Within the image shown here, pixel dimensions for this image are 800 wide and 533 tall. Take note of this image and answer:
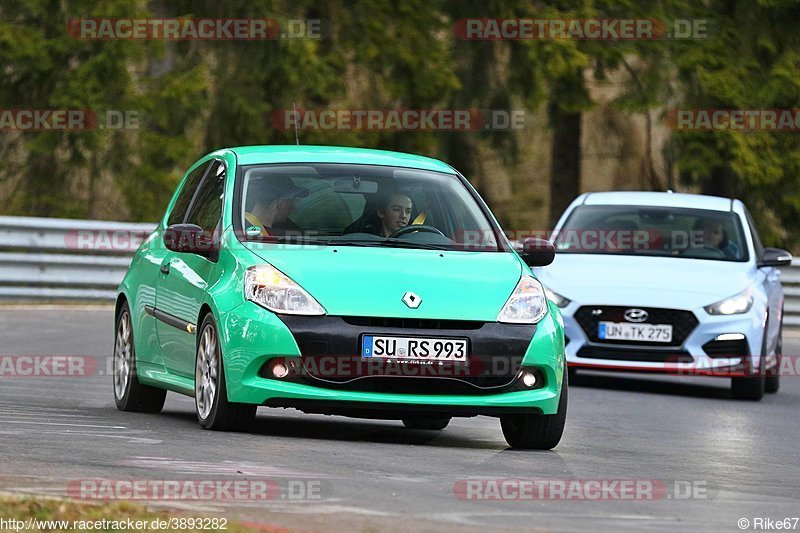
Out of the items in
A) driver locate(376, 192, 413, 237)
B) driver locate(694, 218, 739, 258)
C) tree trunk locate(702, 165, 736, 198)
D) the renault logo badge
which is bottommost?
tree trunk locate(702, 165, 736, 198)

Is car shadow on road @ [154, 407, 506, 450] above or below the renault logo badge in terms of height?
below

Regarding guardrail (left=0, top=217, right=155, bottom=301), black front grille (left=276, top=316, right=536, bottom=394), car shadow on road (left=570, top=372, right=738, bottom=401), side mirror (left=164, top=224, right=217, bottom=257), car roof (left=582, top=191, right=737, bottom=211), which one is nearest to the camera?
black front grille (left=276, top=316, right=536, bottom=394)

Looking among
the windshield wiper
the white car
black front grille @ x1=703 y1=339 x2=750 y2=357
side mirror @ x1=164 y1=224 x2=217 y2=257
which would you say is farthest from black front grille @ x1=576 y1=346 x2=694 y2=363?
side mirror @ x1=164 y1=224 x2=217 y2=257

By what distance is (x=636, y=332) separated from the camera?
1562 centimetres

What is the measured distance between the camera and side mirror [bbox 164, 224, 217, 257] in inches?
407

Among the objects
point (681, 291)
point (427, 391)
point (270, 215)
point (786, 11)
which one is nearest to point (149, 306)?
point (270, 215)

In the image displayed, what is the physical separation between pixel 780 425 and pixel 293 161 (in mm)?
4641

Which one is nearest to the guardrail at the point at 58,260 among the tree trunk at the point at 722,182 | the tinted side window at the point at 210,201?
the tree trunk at the point at 722,182

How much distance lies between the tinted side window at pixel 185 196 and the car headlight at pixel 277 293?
1.88m

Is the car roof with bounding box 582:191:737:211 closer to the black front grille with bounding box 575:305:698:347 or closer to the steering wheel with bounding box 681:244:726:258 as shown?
the steering wheel with bounding box 681:244:726:258

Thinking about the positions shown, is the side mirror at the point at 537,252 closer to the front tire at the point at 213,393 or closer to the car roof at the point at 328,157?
the car roof at the point at 328,157

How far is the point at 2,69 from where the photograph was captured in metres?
29.5

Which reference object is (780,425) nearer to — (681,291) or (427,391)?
(681,291)

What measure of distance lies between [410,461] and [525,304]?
1220mm
